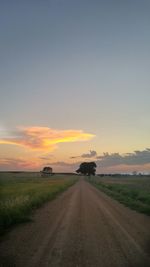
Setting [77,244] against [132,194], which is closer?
[77,244]

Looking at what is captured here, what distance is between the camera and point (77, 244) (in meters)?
11.8

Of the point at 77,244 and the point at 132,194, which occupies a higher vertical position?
the point at 132,194

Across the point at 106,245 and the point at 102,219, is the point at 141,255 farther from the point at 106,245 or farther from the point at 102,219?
the point at 102,219

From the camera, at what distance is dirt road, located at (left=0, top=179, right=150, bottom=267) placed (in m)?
9.55

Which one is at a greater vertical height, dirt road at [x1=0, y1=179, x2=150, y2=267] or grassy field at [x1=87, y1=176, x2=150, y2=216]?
grassy field at [x1=87, y1=176, x2=150, y2=216]

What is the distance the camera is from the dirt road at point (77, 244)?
31.3 ft

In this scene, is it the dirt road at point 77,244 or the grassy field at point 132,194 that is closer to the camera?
the dirt road at point 77,244

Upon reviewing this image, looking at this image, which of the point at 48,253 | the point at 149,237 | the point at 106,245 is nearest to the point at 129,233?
the point at 149,237

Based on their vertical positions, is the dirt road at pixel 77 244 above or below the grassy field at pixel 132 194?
below

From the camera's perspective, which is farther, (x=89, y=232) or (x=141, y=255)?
(x=89, y=232)

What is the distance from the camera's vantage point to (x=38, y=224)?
1600 centimetres

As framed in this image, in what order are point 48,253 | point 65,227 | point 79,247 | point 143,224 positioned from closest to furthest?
1. point 48,253
2. point 79,247
3. point 65,227
4. point 143,224

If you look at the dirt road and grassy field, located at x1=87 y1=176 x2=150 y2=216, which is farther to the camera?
grassy field, located at x1=87 y1=176 x2=150 y2=216

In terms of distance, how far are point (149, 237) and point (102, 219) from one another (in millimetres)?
4999
